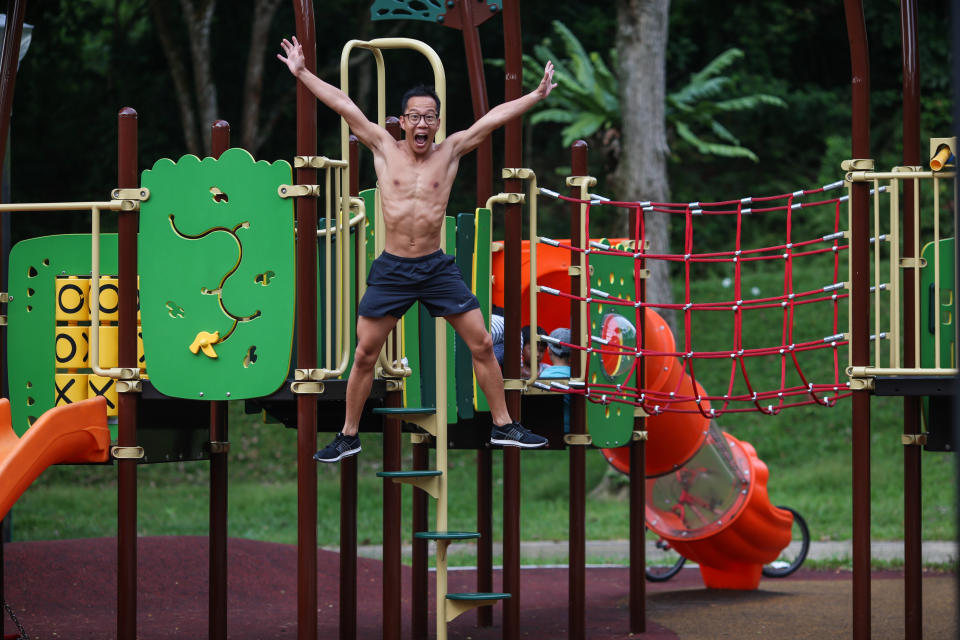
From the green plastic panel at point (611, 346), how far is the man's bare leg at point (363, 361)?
1958 mm

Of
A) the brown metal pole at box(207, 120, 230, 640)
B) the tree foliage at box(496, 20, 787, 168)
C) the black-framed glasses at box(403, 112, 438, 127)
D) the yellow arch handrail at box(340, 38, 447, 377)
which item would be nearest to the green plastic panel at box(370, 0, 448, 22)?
the yellow arch handrail at box(340, 38, 447, 377)

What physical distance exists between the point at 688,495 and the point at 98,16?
1976 cm

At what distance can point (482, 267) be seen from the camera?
705 centimetres

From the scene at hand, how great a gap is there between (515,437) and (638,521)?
7.59 feet

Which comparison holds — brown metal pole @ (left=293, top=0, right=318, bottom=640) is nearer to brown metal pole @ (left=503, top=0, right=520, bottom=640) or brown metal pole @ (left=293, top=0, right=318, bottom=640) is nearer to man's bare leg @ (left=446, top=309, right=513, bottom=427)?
man's bare leg @ (left=446, top=309, right=513, bottom=427)

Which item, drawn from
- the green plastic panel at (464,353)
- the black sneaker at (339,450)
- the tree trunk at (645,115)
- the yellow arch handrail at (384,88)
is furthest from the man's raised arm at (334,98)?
the tree trunk at (645,115)

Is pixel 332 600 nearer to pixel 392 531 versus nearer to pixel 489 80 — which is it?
pixel 392 531

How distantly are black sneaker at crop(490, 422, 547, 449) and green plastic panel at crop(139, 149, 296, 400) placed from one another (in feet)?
3.57

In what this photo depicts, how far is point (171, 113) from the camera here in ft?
85.4

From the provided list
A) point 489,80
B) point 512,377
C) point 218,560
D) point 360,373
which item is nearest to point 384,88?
point 360,373

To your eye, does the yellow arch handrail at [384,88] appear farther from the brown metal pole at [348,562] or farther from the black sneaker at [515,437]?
the brown metal pole at [348,562]

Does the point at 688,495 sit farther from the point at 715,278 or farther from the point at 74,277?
the point at 715,278

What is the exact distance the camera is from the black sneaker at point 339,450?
19.4ft

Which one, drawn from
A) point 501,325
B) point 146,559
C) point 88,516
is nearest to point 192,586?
point 146,559
